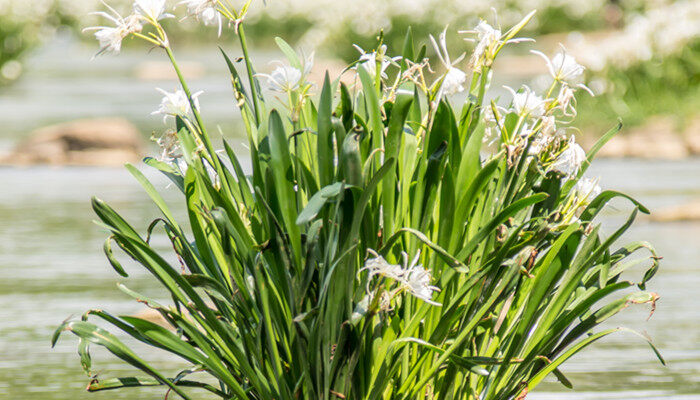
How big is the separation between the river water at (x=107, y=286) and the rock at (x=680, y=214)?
11cm

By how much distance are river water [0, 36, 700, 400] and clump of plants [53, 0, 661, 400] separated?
417mm

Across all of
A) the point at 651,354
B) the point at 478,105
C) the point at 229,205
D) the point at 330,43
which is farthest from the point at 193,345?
the point at 330,43

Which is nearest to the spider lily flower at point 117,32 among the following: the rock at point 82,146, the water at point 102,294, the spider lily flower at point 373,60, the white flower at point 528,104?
the spider lily flower at point 373,60

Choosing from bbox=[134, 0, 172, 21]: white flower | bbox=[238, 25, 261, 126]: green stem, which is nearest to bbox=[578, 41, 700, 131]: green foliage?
bbox=[238, 25, 261, 126]: green stem

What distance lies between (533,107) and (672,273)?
4.76m

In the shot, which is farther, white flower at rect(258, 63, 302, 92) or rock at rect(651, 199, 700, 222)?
rock at rect(651, 199, 700, 222)

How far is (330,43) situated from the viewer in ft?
83.7

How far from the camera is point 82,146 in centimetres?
1417

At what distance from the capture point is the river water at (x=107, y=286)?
508 centimetres

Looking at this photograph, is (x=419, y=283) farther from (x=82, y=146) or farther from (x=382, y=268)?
(x=82, y=146)

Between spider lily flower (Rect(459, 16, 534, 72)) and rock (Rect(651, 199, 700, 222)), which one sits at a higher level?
spider lily flower (Rect(459, 16, 534, 72))

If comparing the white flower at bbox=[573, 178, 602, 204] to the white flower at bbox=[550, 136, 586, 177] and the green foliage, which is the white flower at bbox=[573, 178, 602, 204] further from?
the green foliage

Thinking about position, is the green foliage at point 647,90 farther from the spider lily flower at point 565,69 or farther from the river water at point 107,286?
the spider lily flower at point 565,69

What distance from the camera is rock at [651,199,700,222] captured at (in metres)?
9.80
